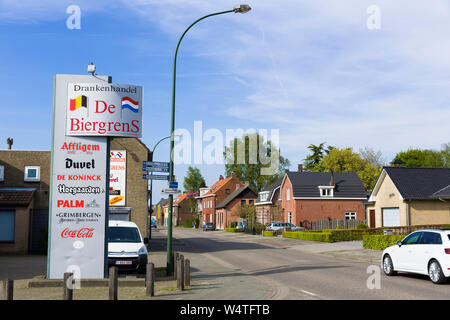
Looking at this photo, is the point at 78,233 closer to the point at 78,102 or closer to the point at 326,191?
the point at 78,102

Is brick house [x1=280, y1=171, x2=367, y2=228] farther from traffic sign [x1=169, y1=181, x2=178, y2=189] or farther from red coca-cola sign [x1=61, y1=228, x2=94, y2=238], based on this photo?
red coca-cola sign [x1=61, y1=228, x2=94, y2=238]

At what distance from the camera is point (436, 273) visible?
13.9 metres

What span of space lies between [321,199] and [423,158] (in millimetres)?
34348

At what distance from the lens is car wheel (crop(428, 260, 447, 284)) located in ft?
44.8

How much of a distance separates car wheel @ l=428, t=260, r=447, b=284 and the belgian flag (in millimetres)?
10992

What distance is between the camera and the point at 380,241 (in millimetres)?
27328

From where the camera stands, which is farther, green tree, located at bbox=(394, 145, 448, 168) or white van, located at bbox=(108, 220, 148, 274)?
green tree, located at bbox=(394, 145, 448, 168)

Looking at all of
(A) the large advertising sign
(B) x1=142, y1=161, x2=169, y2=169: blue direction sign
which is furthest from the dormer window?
(A) the large advertising sign

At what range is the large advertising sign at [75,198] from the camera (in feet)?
45.4

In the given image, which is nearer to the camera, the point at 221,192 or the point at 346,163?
the point at 346,163

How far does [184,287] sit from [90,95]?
6122 millimetres

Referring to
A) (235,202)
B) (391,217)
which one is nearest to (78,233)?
(391,217)

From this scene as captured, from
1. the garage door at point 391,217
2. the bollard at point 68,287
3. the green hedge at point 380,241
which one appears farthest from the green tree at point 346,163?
the bollard at point 68,287

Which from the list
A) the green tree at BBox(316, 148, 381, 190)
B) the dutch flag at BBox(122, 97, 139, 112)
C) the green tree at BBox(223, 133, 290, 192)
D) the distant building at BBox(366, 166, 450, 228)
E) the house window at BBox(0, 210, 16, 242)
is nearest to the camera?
the dutch flag at BBox(122, 97, 139, 112)
